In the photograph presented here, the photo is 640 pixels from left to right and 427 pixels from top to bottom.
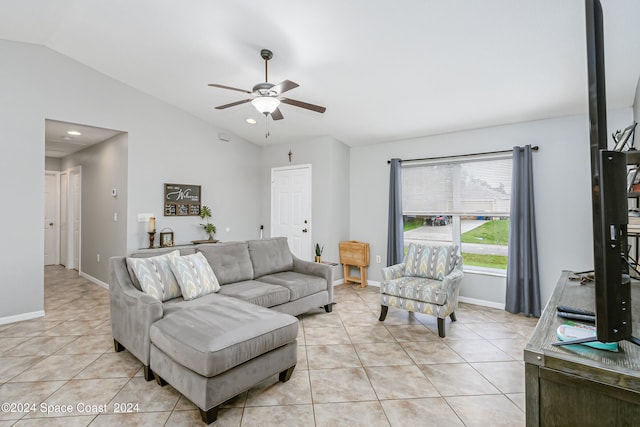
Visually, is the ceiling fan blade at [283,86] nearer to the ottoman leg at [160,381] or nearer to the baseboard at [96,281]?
the ottoman leg at [160,381]

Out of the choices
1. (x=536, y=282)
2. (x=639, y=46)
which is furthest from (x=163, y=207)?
(x=639, y=46)

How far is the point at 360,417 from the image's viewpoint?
6.37 feet

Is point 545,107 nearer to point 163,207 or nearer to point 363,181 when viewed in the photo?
point 363,181

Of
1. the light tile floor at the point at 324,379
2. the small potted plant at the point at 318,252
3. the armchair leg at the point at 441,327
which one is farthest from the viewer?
the small potted plant at the point at 318,252

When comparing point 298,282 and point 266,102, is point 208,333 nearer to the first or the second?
point 298,282

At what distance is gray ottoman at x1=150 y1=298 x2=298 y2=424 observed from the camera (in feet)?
6.05

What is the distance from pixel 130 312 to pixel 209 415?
1129mm

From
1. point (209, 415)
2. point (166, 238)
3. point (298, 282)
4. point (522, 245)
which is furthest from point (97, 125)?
point (522, 245)

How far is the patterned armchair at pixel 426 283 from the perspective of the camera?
3195 mm

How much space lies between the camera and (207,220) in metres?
5.49

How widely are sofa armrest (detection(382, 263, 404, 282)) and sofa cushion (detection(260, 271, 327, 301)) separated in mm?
748

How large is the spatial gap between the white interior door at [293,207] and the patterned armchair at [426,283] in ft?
6.69

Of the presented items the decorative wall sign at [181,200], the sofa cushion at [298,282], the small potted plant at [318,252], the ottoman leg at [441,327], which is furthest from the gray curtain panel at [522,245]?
the decorative wall sign at [181,200]

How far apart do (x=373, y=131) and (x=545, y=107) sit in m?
2.15
